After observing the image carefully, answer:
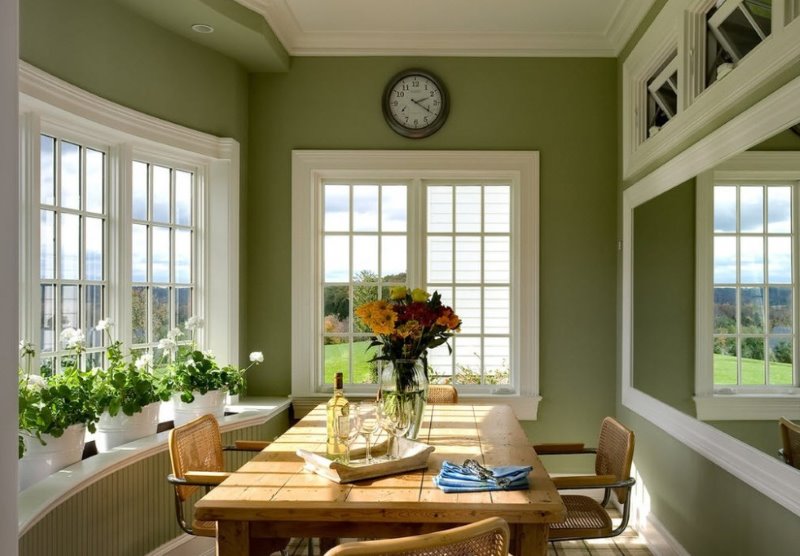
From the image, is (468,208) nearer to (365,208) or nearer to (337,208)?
(365,208)

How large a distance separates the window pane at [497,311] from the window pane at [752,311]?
2282 mm

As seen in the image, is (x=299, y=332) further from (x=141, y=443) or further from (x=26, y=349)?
(x=26, y=349)

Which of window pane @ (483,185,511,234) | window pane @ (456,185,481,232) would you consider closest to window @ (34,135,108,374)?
window pane @ (456,185,481,232)

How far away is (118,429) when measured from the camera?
329cm

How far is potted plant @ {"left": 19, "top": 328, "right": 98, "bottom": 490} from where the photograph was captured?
260 centimetres

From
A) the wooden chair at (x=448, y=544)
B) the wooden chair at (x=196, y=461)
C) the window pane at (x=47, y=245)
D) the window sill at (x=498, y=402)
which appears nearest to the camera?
the wooden chair at (x=448, y=544)

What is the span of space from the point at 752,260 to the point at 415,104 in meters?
2.70

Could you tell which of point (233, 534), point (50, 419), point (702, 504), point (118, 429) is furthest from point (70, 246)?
point (702, 504)

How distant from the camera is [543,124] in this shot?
471 centimetres

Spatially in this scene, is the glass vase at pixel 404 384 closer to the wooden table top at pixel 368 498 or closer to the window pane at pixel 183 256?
the wooden table top at pixel 368 498

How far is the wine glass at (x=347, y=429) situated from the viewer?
236cm

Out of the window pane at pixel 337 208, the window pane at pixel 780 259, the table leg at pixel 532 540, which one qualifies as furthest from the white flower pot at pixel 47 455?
the window pane at pixel 780 259

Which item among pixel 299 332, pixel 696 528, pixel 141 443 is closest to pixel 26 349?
pixel 141 443

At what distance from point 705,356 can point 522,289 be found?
1875 mm
